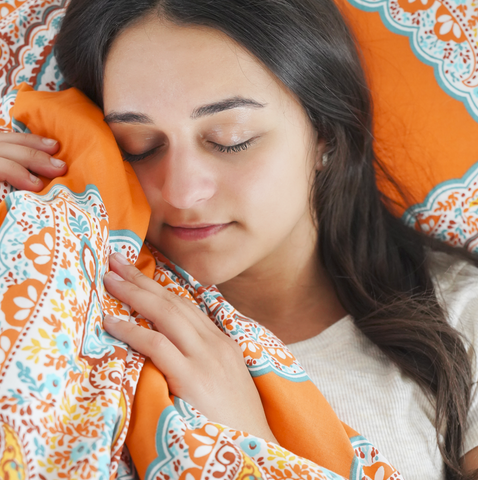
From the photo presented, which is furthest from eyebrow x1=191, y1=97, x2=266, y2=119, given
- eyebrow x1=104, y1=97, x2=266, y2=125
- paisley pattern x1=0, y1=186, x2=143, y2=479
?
paisley pattern x1=0, y1=186, x2=143, y2=479

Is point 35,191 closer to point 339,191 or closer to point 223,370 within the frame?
point 223,370

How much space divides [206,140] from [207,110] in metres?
0.05

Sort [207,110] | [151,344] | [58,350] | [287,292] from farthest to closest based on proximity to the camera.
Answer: [287,292]
[207,110]
[151,344]
[58,350]

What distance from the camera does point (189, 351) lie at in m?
0.76

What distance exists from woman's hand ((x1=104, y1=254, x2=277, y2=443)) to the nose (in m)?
0.13

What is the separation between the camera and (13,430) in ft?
1.78

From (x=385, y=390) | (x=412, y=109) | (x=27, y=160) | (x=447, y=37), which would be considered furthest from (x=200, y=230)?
(x=447, y=37)

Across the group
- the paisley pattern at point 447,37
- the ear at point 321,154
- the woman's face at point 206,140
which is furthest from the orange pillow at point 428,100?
the woman's face at point 206,140

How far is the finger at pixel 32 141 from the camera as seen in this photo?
0.96 m

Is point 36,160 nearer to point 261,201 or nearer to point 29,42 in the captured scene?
point 261,201

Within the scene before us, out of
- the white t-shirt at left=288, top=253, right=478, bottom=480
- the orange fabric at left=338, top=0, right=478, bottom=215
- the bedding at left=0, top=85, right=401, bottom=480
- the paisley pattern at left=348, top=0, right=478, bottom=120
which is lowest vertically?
the white t-shirt at left=288, top=253, right=478, bottom=480

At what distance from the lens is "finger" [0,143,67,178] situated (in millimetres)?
915

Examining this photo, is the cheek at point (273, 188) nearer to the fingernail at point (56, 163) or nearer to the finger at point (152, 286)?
the finger at point (152, 286)

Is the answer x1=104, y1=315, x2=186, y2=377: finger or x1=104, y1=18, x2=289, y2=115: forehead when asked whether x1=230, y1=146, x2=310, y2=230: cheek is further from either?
x1=104, y1=315, x2=186, y2=377: finger
